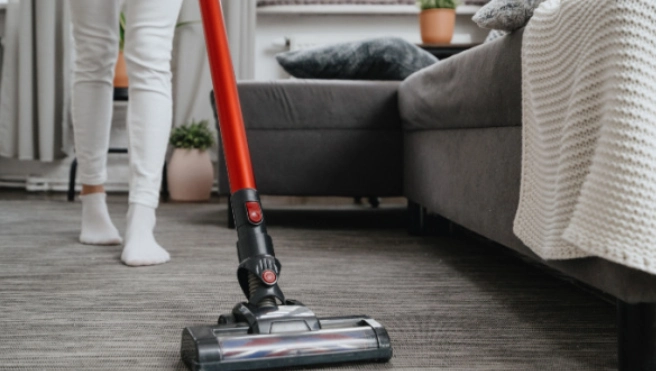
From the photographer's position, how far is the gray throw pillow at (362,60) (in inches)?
75.7

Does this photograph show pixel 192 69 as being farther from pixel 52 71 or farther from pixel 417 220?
pixel 417 220

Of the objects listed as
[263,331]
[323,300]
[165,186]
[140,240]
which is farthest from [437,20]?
[263,331]

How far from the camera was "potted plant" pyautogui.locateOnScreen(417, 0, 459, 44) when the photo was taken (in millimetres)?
2789

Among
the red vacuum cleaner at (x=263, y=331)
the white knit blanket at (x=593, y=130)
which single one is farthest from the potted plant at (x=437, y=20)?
the red vacuum cleaner at (x=263, y=331)

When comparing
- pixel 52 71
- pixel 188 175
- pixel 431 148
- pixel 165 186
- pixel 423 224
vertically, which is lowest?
pixel 165 186

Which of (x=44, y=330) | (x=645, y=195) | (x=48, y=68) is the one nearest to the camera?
(x=645, y=195)

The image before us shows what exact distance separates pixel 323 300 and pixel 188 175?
193cm

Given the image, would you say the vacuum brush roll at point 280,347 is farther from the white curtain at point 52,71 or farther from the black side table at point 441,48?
the white curtain at point 52,71

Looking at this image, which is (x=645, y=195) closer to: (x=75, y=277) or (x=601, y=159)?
(x=601, y=159)

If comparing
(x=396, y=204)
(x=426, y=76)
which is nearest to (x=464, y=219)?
(x=426, y=76)

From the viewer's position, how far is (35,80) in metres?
3.01

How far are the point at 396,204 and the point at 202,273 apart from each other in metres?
1.65

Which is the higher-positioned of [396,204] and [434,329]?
[434,329]

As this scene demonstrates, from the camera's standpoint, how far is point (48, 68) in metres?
2.97
